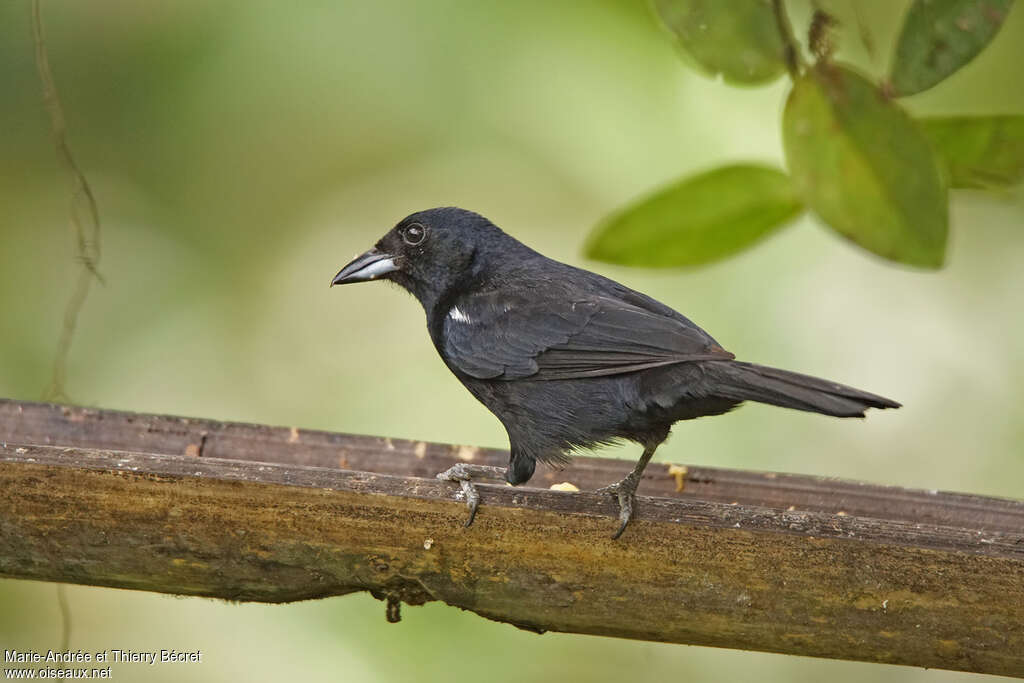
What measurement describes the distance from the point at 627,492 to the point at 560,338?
664mm

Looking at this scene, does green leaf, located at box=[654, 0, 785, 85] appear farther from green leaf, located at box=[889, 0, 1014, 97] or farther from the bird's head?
the bird's head

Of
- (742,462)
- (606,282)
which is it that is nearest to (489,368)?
(606,282)

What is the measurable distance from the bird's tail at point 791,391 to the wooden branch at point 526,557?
0.30 m

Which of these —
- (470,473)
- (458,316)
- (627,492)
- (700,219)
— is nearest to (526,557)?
(627,492)

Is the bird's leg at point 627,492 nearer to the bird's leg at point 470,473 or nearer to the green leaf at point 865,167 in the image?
the bird's leg at point 470,473

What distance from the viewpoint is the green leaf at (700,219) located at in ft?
9.65

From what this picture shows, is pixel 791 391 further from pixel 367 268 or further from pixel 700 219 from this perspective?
pixel 367 268

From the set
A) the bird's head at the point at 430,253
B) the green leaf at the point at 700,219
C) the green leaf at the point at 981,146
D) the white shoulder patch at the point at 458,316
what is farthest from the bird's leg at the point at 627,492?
the green leaf at the point at 981,146

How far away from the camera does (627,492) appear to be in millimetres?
3174

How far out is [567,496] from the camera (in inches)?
123

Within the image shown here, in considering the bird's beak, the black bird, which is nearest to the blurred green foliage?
the black bird

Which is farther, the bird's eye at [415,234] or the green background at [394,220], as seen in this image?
the green background at [394,220]

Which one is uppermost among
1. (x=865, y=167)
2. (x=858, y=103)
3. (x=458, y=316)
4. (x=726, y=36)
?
(x=726, y=36)

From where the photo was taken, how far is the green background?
639cm
